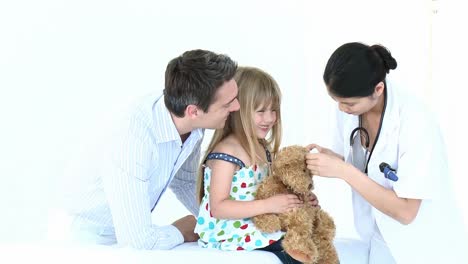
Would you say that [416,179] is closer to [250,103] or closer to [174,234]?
[250,103]

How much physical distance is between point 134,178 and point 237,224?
382 millimetres

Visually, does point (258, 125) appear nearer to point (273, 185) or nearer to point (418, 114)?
point (273, 185)


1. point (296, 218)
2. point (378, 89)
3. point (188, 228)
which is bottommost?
point (188, 228)

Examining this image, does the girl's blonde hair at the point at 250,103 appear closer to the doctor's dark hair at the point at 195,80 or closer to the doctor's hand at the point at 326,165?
the doctor's dark hair at the point at 195,80

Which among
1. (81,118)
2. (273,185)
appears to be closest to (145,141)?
(273,185)

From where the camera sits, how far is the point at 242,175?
2178 mm

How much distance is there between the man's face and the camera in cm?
211

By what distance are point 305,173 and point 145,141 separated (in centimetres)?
53

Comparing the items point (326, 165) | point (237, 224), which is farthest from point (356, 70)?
point (237, 224)

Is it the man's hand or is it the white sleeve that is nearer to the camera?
the white sleeve

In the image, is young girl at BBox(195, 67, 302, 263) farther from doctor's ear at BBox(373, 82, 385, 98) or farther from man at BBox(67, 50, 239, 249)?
doctor's ear at BBox(373, 82, 385, 98)

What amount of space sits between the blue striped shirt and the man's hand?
2.9 inches

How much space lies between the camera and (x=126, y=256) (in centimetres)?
204

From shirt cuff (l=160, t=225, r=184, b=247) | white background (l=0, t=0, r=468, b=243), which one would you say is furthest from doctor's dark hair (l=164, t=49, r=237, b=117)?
white background (l=0, t=0, r=468, b=243)
